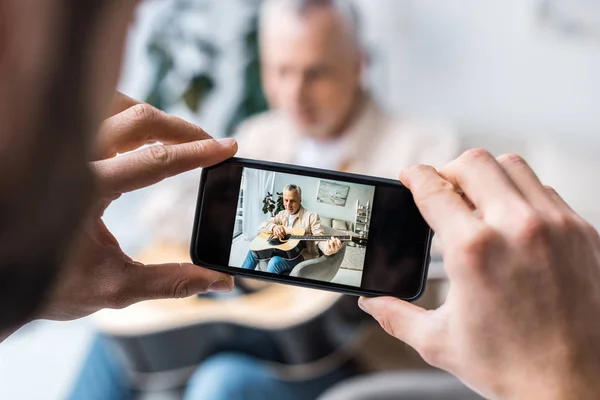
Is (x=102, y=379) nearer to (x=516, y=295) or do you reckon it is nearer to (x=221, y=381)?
(x=221, y=381)

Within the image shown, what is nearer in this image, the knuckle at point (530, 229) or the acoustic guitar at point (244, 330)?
the knuckle at point (530, 229)

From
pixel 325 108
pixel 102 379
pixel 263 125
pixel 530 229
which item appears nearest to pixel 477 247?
pixel 530 229

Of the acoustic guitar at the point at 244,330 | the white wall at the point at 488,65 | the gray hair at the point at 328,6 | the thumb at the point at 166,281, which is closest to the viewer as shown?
the thumb at the point at 166,281

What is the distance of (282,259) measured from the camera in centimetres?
58

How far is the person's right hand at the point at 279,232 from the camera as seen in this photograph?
586 mm

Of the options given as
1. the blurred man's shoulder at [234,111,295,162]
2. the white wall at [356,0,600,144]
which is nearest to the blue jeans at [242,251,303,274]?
the blurred man's shoulder at [234,111,295,162]

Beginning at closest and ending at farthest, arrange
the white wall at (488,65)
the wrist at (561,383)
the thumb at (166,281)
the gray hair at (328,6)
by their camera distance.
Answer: the wrist at (561,383) < the thumb at (166,281) < the gray hair at (328,6) < the white wall at (488,65)

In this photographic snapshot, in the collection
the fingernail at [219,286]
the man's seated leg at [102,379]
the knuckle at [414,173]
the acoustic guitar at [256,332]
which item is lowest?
the man's seated leg at [102,379]

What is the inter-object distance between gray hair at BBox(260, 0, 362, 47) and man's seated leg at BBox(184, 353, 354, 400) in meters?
0.86

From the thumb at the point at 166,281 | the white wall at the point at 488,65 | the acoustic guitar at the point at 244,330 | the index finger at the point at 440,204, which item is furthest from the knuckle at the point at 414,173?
the white wall at the point at 488,65

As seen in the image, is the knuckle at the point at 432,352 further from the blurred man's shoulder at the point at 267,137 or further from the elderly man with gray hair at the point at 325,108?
the blurred man's shoulder at the point at 267,137

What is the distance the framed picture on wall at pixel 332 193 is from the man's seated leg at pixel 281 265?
0.06 m

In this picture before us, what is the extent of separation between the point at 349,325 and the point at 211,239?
2.21ft

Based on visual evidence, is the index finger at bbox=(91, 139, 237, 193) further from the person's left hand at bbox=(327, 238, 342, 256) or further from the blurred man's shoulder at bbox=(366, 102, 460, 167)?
the blurred man's shoulder at bbox=(366, 102, 460, 167)
